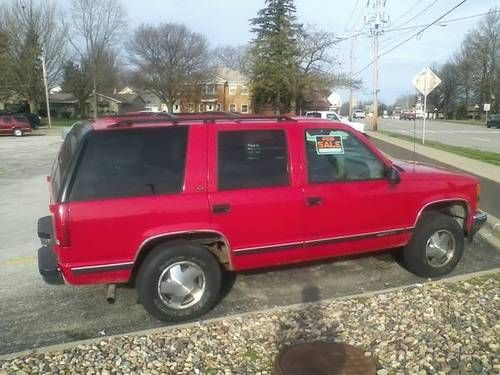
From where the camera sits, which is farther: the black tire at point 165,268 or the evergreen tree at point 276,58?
the evergreen tree at point 276,58

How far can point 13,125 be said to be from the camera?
125ft

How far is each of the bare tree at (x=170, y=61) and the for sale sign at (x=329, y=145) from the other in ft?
257

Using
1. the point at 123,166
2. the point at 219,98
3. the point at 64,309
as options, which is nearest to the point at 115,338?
the point at 64,309

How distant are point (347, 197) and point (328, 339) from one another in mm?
1461

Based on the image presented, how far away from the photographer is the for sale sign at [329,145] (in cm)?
491

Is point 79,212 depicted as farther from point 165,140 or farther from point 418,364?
point 418,364

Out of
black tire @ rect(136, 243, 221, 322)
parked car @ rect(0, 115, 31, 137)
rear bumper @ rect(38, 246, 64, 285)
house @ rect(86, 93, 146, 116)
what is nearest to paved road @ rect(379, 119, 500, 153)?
black tire @ rect(136, 243, 221, 322)

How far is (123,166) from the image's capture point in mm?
4215

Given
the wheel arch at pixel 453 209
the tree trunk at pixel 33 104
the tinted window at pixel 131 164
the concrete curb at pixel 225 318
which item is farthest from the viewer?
the tree trunk at pixel 33 104

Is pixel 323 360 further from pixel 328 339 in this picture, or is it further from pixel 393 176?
pixel 393 176

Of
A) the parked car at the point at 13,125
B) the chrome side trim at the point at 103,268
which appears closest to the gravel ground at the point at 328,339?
the chrome side trim at the point at 103,268

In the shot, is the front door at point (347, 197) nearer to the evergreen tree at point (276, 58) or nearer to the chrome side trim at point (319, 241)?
the chrome side trim at point (319, 241)

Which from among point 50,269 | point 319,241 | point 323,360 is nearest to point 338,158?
point 319,241

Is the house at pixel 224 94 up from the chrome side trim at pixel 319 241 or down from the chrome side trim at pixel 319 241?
up
